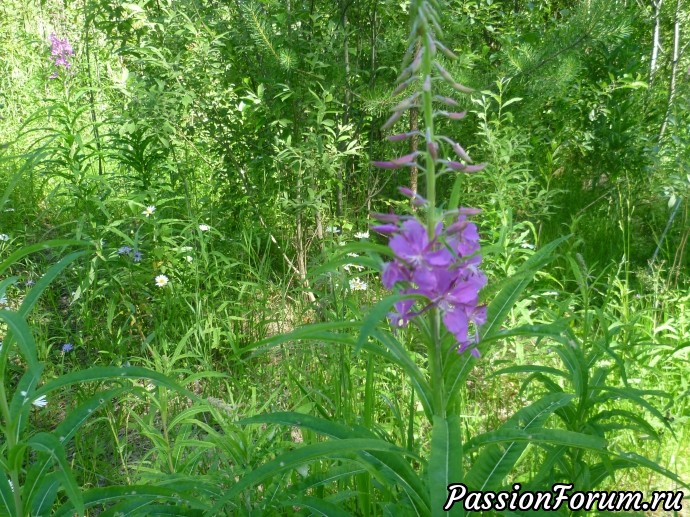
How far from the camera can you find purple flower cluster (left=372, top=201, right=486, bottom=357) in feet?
4.53

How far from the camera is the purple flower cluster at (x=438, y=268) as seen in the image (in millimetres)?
1381

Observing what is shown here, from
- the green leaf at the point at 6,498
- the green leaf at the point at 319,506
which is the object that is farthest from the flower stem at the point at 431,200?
the green leaf at the point at 6,498

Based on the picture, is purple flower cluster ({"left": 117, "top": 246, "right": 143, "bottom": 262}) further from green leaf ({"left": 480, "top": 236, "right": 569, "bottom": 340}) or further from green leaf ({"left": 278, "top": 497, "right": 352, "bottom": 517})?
green leaf ({"left": 480, "top": 236, "right": 569, "bottom": 340})

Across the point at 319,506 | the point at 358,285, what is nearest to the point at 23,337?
the point at 319,506

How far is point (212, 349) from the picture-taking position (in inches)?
131

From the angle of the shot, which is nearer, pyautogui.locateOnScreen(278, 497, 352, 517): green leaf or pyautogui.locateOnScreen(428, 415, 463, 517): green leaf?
pyautogui.locateOnScreen(428, 415, 463, 517): green leaf

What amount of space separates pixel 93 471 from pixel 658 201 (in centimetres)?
379

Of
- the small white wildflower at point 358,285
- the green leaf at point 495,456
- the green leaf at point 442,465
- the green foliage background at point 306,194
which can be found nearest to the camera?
the green leaf at point 442,465

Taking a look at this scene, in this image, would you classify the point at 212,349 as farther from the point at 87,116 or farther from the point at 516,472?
the point at 87,116

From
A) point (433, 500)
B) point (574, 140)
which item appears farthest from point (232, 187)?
point (433, 500)

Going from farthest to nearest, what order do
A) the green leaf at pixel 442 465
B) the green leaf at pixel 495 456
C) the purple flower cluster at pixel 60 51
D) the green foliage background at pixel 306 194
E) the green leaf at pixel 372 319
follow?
the purple flower cluster at pixel 60 51 → the green foliage background at pixel 306 194 → the green leaf at pixel 495 456 → the green leaf at pixel 442 465 → the green leaf at pixel 372 319

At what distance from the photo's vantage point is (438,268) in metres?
1.39

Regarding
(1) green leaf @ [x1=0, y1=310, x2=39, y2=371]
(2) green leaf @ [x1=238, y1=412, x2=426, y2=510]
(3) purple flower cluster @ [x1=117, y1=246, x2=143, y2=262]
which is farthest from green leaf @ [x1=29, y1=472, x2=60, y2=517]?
(3) purple flower cluster @ [x1=117, y1=246, x2=143, y2=262]

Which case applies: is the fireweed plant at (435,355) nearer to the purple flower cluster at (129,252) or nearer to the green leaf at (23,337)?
the green leaf at (23,337)
